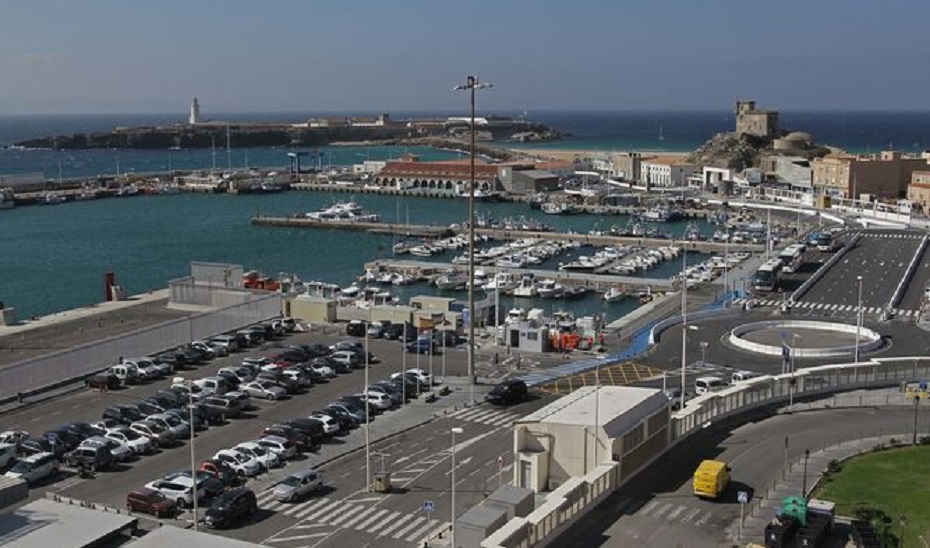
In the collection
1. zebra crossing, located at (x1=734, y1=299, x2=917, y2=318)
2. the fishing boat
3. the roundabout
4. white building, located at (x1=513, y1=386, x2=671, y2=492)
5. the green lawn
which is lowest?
the fishing boat

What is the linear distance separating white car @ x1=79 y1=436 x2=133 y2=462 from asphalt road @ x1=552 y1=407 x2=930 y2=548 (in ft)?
35.6

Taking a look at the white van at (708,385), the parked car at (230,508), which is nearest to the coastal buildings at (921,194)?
the white van at (708,385)

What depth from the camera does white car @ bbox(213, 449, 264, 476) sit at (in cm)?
1936

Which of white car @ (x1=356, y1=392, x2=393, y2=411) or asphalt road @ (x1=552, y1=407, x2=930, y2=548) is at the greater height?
asphalt road @ (x1=552, y1=407, x2=930, y2=548)

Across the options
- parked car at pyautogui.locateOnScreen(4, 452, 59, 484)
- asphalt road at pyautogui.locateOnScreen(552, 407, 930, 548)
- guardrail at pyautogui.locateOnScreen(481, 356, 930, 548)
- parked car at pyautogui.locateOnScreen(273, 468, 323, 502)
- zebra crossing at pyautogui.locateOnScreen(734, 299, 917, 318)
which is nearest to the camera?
guardrail at pyautogui.locateOnScreen(481, 356, 930, 548)

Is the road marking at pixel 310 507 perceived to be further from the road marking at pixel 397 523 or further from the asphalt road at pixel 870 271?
the asphalt road at pixel 870 271

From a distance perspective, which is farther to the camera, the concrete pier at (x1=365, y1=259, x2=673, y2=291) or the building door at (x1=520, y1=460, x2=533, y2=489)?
the concrete pier at (x1=365, y1=259, x2=673, y2=291)

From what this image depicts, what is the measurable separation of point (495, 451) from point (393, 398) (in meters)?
4.93

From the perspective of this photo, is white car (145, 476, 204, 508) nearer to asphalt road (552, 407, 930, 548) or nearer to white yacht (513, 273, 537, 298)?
asphalt road (552, 407, 930, 548)

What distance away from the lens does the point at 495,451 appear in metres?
20.2

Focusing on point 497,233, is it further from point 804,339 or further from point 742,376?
point 742,376

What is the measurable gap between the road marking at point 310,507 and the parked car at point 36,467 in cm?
589

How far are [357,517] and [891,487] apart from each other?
9169 mm

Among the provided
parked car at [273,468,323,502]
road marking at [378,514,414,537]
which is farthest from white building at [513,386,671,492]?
parked car at [273,468,323,502]
